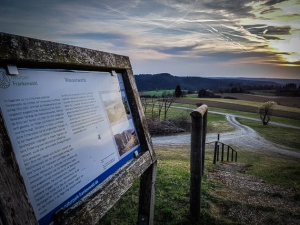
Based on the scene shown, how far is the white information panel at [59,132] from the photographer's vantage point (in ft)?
3.30

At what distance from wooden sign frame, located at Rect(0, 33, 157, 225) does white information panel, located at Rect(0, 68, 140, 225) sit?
50 millimetres

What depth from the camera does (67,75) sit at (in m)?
1.37

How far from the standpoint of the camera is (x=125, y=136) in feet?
5.95

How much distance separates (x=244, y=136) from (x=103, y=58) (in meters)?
27.9

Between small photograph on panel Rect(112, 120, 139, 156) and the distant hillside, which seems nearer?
small photograph on panel Rect(112, 120, 139, 156)

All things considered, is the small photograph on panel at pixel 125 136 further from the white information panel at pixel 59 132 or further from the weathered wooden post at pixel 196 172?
the weathered wooden post at pixel 196 172

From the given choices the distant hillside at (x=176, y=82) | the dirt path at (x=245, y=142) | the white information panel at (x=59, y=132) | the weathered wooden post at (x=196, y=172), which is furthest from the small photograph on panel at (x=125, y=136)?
the distant hillside at (x=176, y=82)

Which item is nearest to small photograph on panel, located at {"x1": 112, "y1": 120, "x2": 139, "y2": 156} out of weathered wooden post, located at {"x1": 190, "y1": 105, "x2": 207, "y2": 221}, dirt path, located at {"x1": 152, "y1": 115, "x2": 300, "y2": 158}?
weathered wooden post, located at {"x1": 190, "y1": 105, "x2": 207, "y2": 221}

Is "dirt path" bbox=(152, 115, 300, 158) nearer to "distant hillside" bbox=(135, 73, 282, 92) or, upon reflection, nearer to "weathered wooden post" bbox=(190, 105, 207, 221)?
"weathered wooden post" bbox=(190, 105, 207, 221)

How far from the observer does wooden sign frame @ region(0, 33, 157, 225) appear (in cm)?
88

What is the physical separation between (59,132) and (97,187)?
443 millimetres

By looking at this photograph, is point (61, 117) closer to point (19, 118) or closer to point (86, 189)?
point (19, 118)

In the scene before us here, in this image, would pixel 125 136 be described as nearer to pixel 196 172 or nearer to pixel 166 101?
pixel 196 172

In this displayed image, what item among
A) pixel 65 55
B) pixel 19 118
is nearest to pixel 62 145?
pixel 19 118
